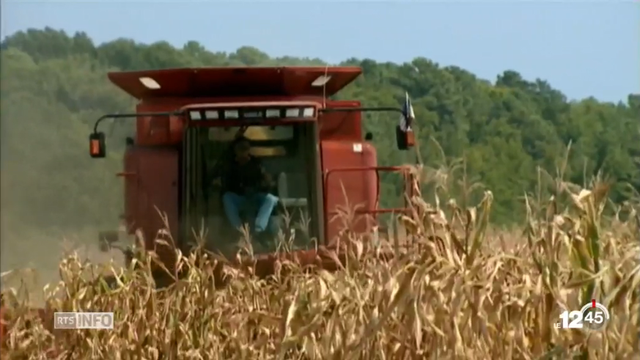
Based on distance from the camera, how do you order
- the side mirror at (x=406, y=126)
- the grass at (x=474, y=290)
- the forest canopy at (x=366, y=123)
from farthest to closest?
the side mirror at (x=406, y=126)
the forest canopy at (x=366, y=123)
the grass at (x=474, y=290)

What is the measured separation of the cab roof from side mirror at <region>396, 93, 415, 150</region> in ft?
0.93

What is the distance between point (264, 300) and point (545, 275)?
91cm

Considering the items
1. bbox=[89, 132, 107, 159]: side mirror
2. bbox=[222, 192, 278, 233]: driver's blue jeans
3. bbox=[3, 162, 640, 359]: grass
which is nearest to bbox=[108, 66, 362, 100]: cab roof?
bbox=[89, 132, 107, 159]: side mirror

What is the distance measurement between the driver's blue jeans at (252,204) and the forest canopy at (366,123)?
42cm

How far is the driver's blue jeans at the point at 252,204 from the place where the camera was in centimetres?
338

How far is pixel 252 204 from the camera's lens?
135 inches

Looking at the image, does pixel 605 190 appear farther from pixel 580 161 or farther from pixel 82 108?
pixel 82 108

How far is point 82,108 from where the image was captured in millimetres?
3592

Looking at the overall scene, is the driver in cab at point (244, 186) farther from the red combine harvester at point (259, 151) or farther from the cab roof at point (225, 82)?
the cab roof at point (225, 82)

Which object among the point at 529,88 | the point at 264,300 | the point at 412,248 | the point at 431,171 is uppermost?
the point at 529,88

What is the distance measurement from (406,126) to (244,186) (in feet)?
2.04

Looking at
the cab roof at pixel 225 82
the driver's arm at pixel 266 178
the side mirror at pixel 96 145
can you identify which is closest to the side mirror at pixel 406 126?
the cab roof at pixel 225 82

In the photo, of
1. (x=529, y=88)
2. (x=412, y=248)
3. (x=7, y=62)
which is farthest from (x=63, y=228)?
(x=529, y=88)

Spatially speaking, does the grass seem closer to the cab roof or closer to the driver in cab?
the driver in cab
